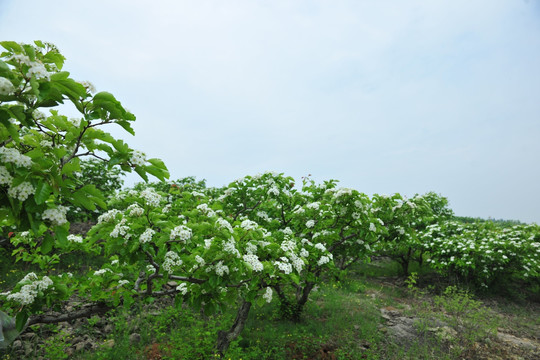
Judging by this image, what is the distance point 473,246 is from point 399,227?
5.52 meters

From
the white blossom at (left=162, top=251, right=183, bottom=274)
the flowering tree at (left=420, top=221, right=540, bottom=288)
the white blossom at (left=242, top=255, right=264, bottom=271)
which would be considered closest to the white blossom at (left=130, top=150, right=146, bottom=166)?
the white blossom at (left=162, top=251, right=183, bottom=274)

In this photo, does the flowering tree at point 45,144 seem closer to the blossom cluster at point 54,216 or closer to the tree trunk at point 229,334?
the blossom cluster at point 54,216

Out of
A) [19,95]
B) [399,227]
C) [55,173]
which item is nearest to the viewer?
[19,95]

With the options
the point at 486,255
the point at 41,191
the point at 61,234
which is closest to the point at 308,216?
the point at 61,234

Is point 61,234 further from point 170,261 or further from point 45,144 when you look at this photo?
point 170,261

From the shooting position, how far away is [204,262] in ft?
11.1

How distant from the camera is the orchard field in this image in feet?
7.60

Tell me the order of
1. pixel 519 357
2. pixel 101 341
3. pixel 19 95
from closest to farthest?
pixel 19 95
pixel 101 341
pixel 519 357

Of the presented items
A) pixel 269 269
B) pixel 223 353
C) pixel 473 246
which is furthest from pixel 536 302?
pixel 269 269

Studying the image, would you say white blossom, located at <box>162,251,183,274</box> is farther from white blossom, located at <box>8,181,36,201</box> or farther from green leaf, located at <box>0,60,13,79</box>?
green leaf, located at <box>0,60,13,79</box>

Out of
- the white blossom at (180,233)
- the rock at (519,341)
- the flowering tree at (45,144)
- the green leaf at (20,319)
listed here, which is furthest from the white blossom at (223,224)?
the rock at (519,341)

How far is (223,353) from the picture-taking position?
212 inches

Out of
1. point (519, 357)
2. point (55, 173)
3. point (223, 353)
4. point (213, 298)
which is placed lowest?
point (223, 353)

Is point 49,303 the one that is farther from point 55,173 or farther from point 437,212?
point 437,212
